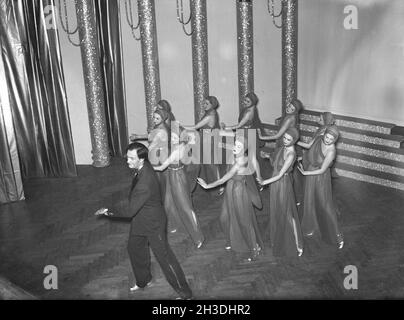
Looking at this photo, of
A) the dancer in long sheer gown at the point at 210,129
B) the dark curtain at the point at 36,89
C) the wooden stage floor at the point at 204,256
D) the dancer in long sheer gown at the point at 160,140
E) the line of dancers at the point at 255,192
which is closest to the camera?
the wooden stage floor at the point at 204,256

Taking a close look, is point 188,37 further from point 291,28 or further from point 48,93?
point 48,93

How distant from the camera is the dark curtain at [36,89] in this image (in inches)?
285

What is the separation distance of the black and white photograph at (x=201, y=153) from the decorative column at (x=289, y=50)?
2cm

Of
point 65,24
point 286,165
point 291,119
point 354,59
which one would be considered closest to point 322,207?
point 286,165

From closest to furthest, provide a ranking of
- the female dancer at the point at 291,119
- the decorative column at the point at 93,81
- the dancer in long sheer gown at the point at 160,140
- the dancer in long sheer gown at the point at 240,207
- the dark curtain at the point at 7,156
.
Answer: the dancer in long sheer gown at the point at 240,207 < the dancer in long sheer gown at the point at 160,140 < the female dancer at the point at 291,119 < the dark curtain at the point at 7,156 < the decorative column at the point at 93,81

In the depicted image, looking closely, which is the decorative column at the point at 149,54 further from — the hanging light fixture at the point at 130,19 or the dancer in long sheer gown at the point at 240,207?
the dancer in long sheer gown at the point at 240,207

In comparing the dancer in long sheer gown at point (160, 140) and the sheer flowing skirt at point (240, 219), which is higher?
the dancer in long sheer gown at point (160, 140)

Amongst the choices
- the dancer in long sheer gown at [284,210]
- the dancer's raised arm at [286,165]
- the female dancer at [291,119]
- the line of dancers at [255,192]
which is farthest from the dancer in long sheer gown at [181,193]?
the female dancer at [291,119]

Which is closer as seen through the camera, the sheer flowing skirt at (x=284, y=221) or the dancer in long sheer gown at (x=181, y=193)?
the sheer flowing skirt at (x=284, y=221)

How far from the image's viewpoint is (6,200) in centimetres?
726

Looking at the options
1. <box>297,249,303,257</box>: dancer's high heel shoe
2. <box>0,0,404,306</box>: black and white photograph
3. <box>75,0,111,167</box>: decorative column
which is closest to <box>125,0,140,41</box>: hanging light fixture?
<box>0,0,404,306</box>: black and white photograph

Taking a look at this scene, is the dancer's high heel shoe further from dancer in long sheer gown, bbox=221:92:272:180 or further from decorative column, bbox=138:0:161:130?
decorative column, bbox=138:0:161:130

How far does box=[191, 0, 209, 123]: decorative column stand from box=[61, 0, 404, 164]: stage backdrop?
0.39 m

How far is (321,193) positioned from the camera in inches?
232
